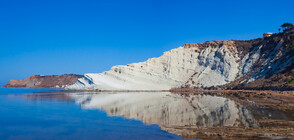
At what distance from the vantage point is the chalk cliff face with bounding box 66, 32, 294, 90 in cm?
5397

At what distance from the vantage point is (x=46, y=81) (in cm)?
13212

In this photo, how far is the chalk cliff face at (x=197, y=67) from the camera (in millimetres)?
53969

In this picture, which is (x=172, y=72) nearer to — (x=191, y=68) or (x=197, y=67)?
(x=191, y=68)

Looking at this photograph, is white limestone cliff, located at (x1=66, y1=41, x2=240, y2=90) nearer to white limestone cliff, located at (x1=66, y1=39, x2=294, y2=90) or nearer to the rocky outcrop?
white limestone cliff, located at (x1=66, y1=39, x2=294, y2=90)

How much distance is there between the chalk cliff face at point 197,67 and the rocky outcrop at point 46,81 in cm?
6598

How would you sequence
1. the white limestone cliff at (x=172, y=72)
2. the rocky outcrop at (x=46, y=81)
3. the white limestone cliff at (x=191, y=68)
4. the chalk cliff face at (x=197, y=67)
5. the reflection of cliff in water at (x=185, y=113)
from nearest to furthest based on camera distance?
1. the reflection of cliff in water at (x=185, y=113)
2. the chalk cliff face at (x=197, y=67)
3. the white limestone cliff at (x=191, y=68)
4. the white limestone cliff at (x=172, y=72)
5. the rocky outcrop at (x=46, y=81)

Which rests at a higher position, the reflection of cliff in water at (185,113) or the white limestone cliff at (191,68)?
the white limestone cliff at (191,68)

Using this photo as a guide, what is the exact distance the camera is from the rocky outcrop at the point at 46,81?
411 ft

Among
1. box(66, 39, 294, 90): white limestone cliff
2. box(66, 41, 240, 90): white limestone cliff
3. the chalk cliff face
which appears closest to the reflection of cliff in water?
the chalk cliff face

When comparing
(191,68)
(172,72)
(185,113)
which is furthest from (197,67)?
(185,113)

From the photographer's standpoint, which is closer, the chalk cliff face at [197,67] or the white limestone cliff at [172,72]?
the chalk cliff face at [197,67]

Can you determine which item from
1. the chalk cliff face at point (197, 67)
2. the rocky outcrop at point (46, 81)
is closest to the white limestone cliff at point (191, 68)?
the chalk cliff face at point (197, 67)

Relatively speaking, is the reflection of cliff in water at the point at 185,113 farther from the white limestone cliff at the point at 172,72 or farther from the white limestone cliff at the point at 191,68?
the white limestone cliff at the point at 172,72

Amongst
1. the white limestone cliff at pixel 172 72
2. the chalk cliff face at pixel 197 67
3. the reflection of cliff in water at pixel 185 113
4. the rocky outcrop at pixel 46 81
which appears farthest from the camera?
the rocky outcrop at pixel 46 81
